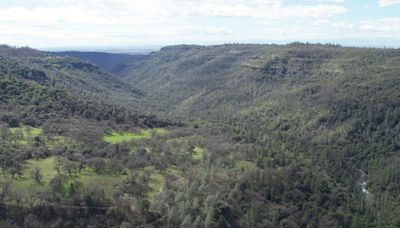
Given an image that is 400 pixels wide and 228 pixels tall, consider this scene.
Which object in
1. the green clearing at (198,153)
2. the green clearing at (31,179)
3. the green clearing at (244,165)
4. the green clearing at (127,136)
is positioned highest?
the green clearing at (31,179)

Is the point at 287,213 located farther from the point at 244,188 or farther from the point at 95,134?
the point at 95,134

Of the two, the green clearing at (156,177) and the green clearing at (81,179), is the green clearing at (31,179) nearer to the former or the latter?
the green clearing at (81,179)

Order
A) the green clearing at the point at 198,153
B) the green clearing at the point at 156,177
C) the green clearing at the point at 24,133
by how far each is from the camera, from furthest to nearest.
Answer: the green clearing at the point at 198,153 < the green clearing at the point at 24,133 < the green clearing at the point at 156,177

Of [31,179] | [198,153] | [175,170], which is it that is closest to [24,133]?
[31,179]

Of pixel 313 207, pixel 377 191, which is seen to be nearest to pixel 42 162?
pixel 313 207

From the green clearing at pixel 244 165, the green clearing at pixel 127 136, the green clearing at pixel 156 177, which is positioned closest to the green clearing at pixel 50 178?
the green clearing at pixel 156 177

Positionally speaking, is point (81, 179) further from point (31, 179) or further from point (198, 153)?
point (198, 153)

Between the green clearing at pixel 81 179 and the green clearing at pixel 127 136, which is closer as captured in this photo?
the green clearing at pixel 81 179
